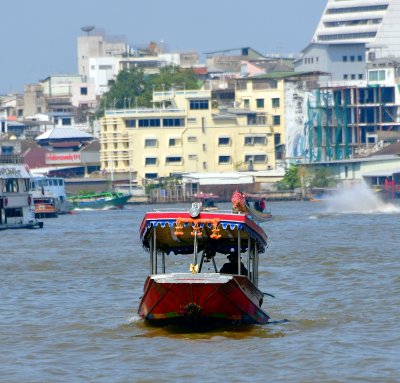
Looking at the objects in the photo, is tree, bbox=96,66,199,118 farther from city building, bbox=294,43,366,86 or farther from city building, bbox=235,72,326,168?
city building, bbox=235,72,326,168

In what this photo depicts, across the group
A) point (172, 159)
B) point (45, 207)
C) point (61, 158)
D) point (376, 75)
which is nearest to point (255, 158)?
point (172, 159)

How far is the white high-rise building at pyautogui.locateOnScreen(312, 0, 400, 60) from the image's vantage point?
141m

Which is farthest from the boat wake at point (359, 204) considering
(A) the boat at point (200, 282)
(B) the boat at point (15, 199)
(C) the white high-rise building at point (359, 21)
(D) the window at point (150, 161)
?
(A) the boat at point (200, 282)

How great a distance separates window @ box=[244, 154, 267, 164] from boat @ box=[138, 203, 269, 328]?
3369 inches

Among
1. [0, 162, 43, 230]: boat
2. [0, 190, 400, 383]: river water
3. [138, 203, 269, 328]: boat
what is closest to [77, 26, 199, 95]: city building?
[0, 162, 43, 230]: boat

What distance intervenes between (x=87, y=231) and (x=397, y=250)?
67.4 ft

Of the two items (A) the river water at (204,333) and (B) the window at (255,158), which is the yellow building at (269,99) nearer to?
(B) the window at (255,158)

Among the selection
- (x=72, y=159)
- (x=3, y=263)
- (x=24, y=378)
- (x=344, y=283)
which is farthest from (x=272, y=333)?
(x=72, y=159)

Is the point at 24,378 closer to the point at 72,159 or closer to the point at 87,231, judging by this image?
the point at 87,231

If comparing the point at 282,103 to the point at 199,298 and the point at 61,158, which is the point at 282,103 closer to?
the point at 61,158

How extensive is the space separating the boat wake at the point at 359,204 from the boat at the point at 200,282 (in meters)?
54.4

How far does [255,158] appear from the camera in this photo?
111000mm

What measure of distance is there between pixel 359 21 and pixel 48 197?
7643 cm

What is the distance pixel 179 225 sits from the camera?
2373cm
